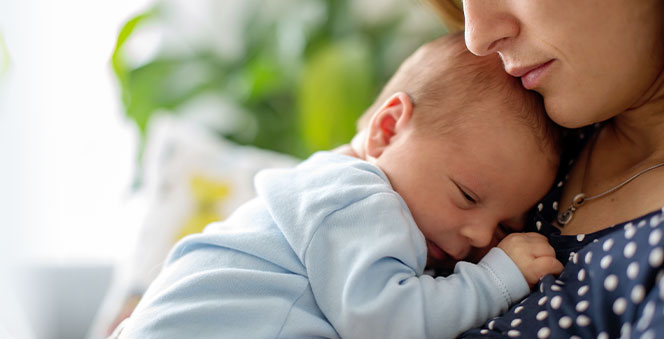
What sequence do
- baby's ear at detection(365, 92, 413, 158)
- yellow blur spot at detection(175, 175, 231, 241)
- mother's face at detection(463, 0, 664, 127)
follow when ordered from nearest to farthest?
mother's face at detection(463, 0, 664, 127) < baby's ear at detection(365, 92, 413, 158) < yellow blur spot at detection(175, 175, 231, 241)

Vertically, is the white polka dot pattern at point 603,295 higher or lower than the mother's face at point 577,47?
lower

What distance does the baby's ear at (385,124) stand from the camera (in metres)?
1.19

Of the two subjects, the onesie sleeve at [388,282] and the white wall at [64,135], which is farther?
the white wall at [64,135]

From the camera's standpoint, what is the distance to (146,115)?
233cm

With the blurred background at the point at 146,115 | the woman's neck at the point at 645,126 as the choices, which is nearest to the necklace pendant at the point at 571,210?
the woman's neck at the point at 645,126

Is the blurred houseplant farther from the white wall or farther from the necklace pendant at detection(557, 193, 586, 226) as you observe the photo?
the necklace pendant at detection(557, 193, 586, 226)

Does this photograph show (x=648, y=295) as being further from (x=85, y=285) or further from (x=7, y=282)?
(x=85, y=285)

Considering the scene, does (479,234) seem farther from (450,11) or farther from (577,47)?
(450,11)

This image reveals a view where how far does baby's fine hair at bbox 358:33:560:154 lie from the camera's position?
3.65 feet

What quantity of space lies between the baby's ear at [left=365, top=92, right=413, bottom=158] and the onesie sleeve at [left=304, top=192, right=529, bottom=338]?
0.17 m

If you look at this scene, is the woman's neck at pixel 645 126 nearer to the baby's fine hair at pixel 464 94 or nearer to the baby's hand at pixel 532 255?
the baby's fine hair at pixel 464 94

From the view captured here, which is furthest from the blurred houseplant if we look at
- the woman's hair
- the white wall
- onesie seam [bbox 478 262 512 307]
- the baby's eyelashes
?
onesie seam [bbox 478 262 512 307]

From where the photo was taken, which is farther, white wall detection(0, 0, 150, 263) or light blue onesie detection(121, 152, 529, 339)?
white wall detection(0, 0, 150, 263)

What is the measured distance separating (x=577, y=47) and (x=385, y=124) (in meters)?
0.36
